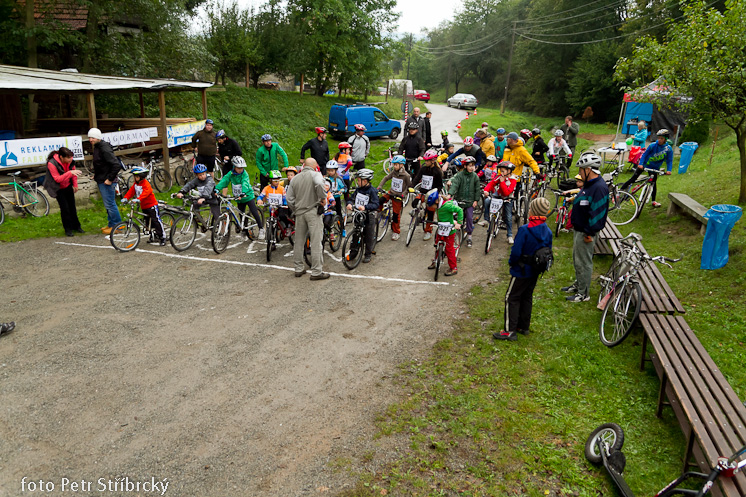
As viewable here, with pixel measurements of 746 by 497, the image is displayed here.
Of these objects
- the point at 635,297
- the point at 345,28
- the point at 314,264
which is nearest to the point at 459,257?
the point at 314,264

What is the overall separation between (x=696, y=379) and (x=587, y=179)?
342 cm

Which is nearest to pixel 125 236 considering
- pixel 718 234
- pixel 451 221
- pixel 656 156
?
pixel 451 221

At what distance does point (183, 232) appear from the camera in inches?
388

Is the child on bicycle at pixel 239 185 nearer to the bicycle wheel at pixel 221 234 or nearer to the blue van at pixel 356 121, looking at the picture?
the bicycle wheel at pixel 221 234

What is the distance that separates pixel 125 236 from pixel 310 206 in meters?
4.00

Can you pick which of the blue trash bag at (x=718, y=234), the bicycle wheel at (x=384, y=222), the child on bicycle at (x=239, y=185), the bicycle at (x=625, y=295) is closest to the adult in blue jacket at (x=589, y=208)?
the bicycle at (x=625, y=295)

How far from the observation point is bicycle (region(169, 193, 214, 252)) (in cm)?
970

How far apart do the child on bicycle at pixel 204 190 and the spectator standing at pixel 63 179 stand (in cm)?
236

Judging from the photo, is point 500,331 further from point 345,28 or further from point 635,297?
point 345,28

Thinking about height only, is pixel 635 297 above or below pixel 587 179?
below

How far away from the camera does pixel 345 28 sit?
3108 cm

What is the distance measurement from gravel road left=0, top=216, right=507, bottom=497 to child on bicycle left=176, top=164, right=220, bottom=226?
3.17 feet

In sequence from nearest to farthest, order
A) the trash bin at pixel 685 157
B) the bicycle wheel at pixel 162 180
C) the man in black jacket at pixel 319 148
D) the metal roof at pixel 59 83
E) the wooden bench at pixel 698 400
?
1. the wooden bench at pixel 698 400
2. the metal roof at pixel 59 83
3. the man in black jacket at pixel 319 148
4. the bicycle wheel at pixel 162 180
5. the trash bin at pixel 685 157

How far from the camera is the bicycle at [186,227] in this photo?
9.70 metres
